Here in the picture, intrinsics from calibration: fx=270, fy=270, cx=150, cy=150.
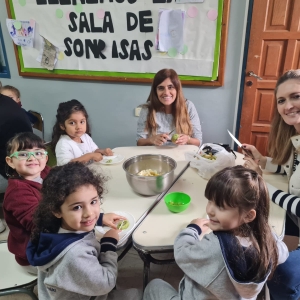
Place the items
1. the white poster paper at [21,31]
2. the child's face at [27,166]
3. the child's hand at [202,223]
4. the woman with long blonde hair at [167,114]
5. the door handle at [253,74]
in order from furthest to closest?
the white poster paper at [21,31], the door handle at [253,74], the woman with long blonde hair at [167,114], the child's face at [27,166], the child's hand at [202,223]

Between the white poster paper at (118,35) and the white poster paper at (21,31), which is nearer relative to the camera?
the white poster paper at (118,35)

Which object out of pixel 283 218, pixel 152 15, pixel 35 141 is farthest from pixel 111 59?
pixel 283 218

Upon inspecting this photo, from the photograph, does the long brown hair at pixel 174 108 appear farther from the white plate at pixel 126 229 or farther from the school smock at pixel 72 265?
the school smock at pixel 72 265

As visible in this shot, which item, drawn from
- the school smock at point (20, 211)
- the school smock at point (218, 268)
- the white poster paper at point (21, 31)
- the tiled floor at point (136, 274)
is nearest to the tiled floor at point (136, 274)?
the tiled floor at point (136, 274)

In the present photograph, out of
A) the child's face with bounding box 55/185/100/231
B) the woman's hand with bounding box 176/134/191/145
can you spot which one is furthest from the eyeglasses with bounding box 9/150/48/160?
the woman's hand with bounding box 176/134/191/145

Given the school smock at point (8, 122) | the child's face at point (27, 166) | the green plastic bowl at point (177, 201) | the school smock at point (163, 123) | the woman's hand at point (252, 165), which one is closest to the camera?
the green plastic bowl at point (177, 201)

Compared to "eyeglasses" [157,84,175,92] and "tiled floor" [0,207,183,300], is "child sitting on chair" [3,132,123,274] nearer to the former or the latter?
"tiled floor" [0,207,183,300]

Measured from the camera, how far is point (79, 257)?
852 millimetres

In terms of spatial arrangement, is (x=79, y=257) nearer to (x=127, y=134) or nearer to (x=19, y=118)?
(x=19, y=118)

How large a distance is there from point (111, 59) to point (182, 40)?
712mm

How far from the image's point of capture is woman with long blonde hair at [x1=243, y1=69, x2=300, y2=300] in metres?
1.03

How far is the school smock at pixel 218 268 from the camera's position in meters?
0.79

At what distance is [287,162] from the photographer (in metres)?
1.40

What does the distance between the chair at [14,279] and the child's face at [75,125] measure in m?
0.82
